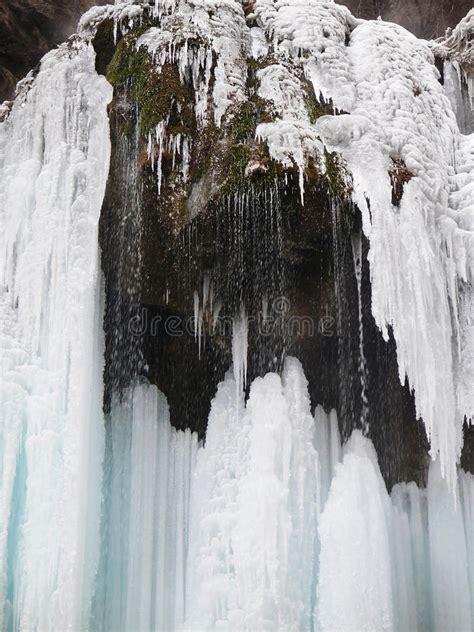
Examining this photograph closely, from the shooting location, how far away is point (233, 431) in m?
6.79

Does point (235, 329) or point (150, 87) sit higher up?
point (150, 87)

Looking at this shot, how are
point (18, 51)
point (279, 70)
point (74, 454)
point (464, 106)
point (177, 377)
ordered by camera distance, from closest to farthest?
point (74, 454) → point (279, 70) → point (177, 377) → point (464, 106) → point (18, 51)

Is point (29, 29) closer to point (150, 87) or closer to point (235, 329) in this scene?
point (150, 87)

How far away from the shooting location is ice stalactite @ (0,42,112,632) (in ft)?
19.8

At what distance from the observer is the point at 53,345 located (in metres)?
6.47

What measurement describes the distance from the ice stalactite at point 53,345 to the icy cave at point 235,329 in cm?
2

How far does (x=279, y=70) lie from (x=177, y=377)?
2.93m

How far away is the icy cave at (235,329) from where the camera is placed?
6102mm

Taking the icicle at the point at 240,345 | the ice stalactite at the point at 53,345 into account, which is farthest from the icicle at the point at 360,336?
the ice stalactite at the point at 53,345

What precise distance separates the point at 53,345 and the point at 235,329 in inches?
60.9

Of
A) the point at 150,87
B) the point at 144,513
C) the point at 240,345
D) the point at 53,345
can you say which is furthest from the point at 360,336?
the point at 150,87

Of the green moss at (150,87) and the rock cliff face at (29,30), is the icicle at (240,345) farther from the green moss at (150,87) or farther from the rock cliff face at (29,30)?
the rock cliff face at (29,30)

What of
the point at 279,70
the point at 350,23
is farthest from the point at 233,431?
the point at 350,23

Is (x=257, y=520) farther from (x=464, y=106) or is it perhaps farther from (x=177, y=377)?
(x=464, y=106)
